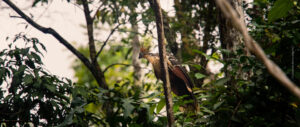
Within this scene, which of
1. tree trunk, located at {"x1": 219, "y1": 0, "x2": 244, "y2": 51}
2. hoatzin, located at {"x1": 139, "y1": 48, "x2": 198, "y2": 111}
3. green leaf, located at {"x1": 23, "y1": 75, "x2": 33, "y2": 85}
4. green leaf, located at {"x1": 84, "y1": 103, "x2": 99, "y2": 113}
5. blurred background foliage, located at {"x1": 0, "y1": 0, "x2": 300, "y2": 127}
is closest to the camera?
blurred background foliage, located at {"x1": 0, "y1": 0, "x2": 300, "y2": 127}

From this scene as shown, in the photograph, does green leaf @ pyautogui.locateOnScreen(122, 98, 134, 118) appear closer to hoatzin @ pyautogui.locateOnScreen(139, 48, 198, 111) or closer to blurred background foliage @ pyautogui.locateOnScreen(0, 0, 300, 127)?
blurred background foliage @ pyautogui.locateOnScreen(0, 0, 300, 127)

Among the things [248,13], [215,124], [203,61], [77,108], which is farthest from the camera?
[203,61]

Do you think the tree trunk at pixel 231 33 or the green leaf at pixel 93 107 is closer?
the tree trunk at pixel 231 33

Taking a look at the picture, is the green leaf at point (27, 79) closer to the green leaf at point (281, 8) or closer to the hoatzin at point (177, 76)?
the hoatzin at point (177, 76)

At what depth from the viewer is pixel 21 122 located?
2111mm

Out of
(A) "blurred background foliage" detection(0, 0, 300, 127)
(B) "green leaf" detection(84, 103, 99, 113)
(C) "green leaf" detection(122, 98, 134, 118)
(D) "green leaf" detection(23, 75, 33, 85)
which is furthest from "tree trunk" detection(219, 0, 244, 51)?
(D) "green leaf" detection(23, 75, 33, 85)

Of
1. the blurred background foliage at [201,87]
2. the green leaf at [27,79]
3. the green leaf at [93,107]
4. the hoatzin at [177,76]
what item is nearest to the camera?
the blurred background foliage at [201,87]

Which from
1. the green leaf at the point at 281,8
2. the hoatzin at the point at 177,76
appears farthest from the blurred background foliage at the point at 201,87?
the hoatzin at the point at 177,76

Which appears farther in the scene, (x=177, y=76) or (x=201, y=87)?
(x=177, y=76)

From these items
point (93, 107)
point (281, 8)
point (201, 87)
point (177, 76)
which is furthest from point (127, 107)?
point (93, 107)

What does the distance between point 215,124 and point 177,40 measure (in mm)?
2066

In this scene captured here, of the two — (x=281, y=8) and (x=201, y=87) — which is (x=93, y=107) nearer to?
(x=201, y=87)

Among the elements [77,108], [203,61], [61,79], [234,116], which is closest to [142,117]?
[77,108]

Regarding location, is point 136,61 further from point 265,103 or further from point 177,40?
point 265,103
